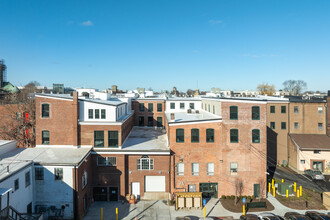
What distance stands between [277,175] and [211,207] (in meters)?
15.6

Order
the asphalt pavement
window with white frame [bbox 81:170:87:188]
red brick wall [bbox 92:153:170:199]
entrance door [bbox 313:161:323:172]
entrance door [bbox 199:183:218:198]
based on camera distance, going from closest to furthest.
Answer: window with white frame [bbox 81:170:87:188] < red brick wall [bbox 92:153:170:199] < entrance door [bbox 199:183:218:198] < the asphalt pavement < entrance door [bbox 313:161:323:172]

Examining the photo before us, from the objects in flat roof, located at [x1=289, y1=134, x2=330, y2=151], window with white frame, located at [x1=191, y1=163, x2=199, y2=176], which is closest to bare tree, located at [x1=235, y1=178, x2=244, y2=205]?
window with white frame, located at [x1=191, y1=163, x2=199, y2=176]

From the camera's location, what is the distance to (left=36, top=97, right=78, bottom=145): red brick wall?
87.7ft

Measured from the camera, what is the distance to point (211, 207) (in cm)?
2470

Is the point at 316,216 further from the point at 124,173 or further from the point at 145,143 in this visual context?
the point at 124,173

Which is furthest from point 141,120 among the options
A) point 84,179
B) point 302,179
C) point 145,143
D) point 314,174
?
point 314,174

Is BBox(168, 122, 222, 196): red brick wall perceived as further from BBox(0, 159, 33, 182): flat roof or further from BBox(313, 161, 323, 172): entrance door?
BBox(313, 161, 323, 172): entrance door

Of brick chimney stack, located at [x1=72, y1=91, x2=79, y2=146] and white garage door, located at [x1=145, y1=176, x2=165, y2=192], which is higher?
brick chimney stack, located at [x1=72, y1=91, x2=79, y2=146]

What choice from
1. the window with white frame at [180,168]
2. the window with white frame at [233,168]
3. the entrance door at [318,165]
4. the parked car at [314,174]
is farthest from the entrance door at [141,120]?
the entrance door at [318,165]

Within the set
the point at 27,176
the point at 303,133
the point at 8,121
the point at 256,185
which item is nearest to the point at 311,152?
the point at 303,133

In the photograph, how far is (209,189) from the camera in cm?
2706

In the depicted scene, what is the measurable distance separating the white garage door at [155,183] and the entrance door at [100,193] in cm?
512

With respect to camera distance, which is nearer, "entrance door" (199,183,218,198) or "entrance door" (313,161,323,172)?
"entrance door" (199,183,218,198)

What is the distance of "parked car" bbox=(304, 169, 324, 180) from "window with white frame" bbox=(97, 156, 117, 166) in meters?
30.1
